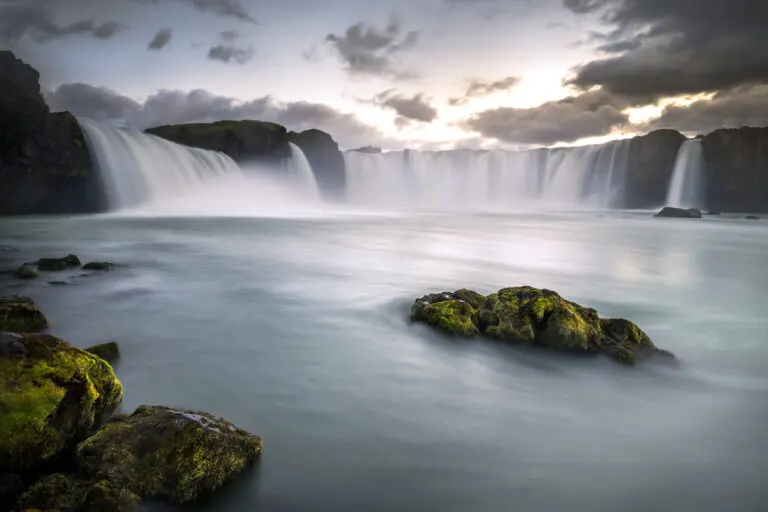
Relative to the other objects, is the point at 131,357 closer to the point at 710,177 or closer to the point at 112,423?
the point at 112,423

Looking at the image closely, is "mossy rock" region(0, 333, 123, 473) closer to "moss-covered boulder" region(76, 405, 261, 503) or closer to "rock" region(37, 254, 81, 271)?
"moss-covered boulder" region(76, 405, 261, 503)

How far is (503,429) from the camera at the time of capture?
14.8 ft

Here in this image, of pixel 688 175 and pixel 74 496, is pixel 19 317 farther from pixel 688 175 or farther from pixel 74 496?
pixel 688 175

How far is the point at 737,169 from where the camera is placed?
2244 inches

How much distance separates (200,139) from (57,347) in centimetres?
5944

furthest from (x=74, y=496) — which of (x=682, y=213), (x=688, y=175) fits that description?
(x=688, y=175)

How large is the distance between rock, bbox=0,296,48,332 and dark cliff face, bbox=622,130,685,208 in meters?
69.9

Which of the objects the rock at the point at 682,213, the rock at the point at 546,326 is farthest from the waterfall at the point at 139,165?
the rock at the point at 682,213

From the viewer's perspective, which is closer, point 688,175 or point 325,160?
point 688,175

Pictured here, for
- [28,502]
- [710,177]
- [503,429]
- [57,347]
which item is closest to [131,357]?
[57,347]

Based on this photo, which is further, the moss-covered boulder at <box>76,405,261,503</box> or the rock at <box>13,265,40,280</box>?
the rock at <box>13,265,40,280</box>

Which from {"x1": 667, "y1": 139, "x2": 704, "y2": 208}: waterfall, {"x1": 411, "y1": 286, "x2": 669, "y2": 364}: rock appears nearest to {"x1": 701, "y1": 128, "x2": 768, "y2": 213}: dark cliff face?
{"x1": 667, "y1": 139, "x2": 704, "y2": 208}: waterfall

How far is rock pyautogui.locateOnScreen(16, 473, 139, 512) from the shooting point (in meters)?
2.66

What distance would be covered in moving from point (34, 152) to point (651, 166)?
2651 inches
